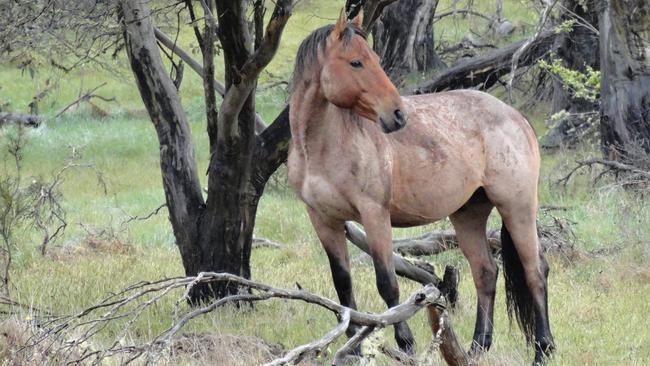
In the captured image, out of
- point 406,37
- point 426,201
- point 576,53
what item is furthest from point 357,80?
point 576,53

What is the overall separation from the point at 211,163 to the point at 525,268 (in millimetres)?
2819

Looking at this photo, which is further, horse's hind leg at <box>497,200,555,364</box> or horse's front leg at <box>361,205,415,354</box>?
horse's hind leg at <box>497,200,555,364</box>

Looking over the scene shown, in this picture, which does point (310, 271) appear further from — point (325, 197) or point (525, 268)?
point (325, 197)

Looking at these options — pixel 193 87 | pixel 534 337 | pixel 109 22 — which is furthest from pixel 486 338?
pixel 193 87

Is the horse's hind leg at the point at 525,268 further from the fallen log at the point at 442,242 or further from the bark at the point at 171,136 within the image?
the bark at the point at 171,136

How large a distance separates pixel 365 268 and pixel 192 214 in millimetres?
1958

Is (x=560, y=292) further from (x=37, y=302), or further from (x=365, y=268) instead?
(x=37, y=302)

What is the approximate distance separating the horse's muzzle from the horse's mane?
1.94 feet

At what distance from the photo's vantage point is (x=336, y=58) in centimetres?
619

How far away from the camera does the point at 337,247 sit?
670cm

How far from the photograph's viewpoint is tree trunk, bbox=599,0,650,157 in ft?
38.1

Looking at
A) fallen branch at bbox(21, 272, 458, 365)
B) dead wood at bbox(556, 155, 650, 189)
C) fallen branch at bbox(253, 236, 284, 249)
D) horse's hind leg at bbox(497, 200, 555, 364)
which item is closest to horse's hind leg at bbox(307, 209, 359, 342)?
horse's hind leg at bbox(497, 200, 555, 364)

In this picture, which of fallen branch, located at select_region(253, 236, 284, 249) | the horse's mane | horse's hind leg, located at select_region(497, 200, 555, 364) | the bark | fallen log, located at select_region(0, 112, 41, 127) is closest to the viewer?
the horse's mane

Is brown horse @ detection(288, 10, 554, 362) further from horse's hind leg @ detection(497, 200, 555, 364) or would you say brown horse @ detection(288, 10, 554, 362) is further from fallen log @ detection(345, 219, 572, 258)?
fallen log @ detection(345, 219, 572, 258)
